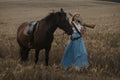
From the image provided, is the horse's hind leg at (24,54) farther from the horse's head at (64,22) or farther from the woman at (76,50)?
the horse's head at (64,22)

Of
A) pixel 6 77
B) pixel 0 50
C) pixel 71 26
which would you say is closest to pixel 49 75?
pixel 6 77

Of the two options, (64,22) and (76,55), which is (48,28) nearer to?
(64,22)

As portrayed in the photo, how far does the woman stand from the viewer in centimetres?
1171

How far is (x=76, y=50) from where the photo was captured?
11.9 meters

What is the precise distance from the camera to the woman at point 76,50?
11.7 metres

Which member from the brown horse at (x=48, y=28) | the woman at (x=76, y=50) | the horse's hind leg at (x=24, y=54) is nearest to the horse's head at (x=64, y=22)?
the brown horse at (x=48, y=28)

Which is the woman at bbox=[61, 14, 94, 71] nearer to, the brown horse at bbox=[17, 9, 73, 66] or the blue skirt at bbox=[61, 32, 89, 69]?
the blue skirt at bbox=[61, 32, 89, 69]

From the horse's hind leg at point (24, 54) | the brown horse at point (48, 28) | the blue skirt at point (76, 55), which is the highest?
the brown horse at point (48, 28)

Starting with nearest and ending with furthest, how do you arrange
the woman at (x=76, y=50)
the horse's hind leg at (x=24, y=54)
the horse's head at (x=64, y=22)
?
the horse's head at (x=64, y=22) < the woman at (x=76, y=50) < the horse's hind leg at (x=24, y=54)

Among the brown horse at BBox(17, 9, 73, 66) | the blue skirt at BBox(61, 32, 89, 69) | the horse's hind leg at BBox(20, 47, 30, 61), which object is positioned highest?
the brown horse at BBox(17, 9, 73, 66)

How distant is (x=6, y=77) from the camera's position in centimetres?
855

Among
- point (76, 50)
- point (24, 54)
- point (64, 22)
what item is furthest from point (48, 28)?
point (24, 54)

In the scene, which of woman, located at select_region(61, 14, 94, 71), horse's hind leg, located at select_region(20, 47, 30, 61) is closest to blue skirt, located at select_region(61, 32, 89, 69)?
woman, located at select_region(61, 14, 94, 71)

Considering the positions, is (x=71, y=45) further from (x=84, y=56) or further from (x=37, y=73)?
(x=37, y=73)
